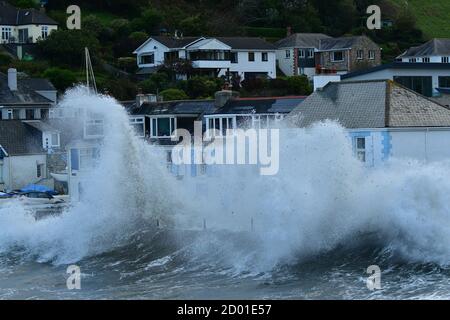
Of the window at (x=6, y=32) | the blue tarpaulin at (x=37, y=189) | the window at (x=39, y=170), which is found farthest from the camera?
the window at (x=6, y=32)

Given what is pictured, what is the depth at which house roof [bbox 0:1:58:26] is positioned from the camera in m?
86.3

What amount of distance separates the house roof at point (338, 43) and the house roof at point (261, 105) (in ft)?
108

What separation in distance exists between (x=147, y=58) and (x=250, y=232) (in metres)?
48.2

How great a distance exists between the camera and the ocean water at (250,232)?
32.8m

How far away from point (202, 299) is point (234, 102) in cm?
2406

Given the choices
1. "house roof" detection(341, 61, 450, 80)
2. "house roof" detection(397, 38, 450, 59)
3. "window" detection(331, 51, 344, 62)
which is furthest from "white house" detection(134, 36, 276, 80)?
"house roof" detection(341, 61, 450, 80)

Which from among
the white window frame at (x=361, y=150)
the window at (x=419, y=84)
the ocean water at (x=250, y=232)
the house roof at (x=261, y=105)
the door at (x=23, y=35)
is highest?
the door at (x=23, y=35)

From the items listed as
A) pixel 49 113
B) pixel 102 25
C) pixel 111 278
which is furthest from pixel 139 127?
pixel 102 25

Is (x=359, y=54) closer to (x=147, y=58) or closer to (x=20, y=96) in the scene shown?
(x=147, y=58)

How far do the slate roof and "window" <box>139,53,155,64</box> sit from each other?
4681 mm

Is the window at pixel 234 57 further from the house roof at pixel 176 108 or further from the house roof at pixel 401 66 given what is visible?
the house roof at pixel 401 66

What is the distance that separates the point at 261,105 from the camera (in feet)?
175

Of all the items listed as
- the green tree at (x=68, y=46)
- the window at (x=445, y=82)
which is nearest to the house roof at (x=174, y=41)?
the green tree at (x=68, y=46)

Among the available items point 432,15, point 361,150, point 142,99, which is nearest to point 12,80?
point 142,99
